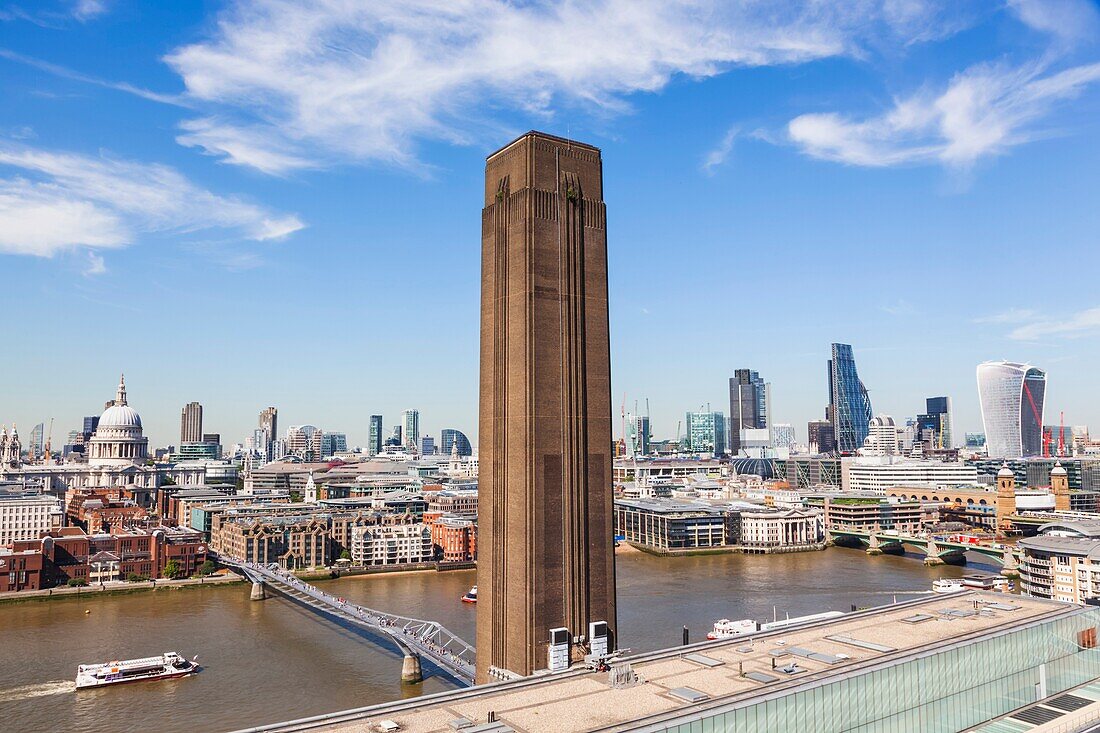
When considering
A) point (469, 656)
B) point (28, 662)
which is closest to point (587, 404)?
point (469, 656)

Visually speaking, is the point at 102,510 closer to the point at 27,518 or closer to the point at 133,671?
the point at 27,518

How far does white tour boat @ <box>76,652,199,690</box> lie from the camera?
123ft

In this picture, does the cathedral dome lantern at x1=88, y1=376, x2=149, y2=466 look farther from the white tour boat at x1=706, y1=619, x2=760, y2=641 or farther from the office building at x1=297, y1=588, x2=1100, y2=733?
the office building at x1=297, y1=588, x2=1100, y2=733

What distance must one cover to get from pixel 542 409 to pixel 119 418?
119 m

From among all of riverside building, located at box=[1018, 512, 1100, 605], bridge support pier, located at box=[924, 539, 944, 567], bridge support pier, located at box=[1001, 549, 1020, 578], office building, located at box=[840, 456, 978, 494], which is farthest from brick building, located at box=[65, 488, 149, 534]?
office building, located at box=[840, 456, 978, 494]

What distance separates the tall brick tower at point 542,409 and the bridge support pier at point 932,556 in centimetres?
6101

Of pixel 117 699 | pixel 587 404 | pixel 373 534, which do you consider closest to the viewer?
pixel 587 404

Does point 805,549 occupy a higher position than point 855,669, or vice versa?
point 855,669

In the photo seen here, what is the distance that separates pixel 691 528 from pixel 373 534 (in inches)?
1442

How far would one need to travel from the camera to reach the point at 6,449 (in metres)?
160

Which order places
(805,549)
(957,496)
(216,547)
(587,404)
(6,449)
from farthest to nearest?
(6,449)
(957,496)
(805,549)
(216,547)
(587,404)

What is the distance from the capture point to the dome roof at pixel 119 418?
128 meters

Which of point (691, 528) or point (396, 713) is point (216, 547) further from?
point (396, 713)

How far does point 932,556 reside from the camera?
81562 mm
